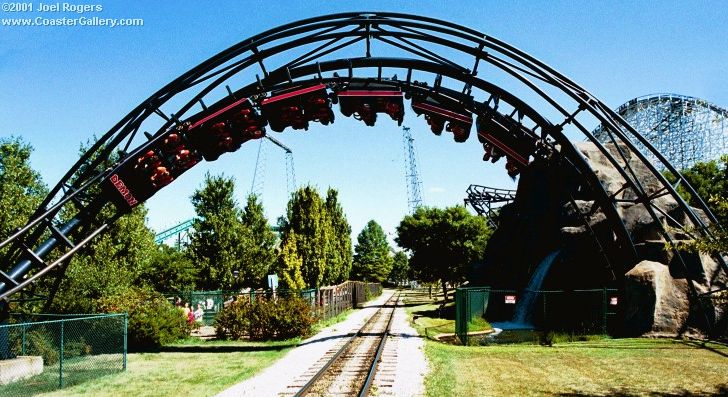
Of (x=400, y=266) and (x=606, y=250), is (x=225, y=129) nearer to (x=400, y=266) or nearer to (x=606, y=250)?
(x=606, y=250)

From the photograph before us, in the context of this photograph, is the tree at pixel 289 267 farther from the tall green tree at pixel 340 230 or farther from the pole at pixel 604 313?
the pole at pixel 604 313

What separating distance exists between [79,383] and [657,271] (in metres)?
22.0

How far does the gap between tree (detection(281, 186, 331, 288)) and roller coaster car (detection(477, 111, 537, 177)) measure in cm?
2241

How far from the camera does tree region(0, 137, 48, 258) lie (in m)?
22.0

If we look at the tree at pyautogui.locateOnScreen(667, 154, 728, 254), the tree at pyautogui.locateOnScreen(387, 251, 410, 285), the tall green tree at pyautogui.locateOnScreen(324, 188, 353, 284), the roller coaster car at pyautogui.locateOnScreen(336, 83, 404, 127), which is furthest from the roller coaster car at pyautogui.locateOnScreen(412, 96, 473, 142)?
the tree at pyautogui.locateOnScreen(387, 251, 410, 285)

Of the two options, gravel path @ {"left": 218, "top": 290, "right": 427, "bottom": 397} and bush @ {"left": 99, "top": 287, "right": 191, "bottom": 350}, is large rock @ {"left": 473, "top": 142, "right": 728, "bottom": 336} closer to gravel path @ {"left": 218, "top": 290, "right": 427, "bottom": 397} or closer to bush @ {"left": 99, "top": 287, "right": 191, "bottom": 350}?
gravel path @ {"left": 218, "top": 290, "right": 427, "bottom": 397}

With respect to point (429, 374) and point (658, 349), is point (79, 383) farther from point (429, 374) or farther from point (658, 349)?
point (658, 349)

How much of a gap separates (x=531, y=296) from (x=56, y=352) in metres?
27.6

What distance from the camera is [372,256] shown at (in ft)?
374

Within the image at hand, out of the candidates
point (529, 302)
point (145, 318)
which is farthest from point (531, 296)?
point (145, 318)

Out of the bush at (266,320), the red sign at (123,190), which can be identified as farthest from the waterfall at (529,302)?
the red sign at (123,190)

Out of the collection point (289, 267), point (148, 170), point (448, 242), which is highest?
point (148, 170)

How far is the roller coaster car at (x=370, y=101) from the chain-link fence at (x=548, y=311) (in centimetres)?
1029

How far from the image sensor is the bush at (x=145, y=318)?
69.8ft
